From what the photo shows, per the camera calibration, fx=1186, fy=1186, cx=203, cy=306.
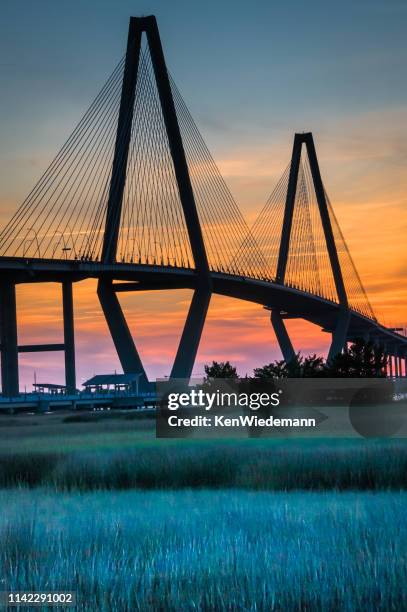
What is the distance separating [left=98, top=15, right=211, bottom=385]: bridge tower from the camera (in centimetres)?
6059

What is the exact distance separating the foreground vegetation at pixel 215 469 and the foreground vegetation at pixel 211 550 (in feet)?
7.24

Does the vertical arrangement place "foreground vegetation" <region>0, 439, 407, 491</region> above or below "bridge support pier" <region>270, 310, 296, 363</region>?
below

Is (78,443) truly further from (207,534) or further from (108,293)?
(108,293)

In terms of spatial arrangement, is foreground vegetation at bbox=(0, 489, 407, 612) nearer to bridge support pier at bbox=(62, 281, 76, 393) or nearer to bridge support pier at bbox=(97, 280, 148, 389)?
bridge support pier at bbox=(97, 280, 148, 389)

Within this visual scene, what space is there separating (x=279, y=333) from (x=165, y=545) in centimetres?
8229

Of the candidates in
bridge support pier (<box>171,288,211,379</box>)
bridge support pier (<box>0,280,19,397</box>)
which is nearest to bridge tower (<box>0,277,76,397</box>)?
bridge support pier (<box>0,280,19,397</box>)

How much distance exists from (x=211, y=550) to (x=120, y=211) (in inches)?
1832

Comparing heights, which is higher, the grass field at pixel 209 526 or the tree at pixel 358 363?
the tree at pixel 358 363

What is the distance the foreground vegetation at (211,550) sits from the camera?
1134 cm

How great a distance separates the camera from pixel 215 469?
22781mm

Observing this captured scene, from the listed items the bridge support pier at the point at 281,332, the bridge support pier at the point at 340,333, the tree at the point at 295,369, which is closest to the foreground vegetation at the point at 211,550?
the tree at the point at 295,369

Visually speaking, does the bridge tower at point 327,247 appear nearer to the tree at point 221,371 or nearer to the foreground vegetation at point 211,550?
the tree at point 221,371

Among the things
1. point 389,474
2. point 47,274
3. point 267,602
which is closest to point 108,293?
point 47,274

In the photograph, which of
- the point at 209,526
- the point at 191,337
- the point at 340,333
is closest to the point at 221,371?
the point at 191,337
